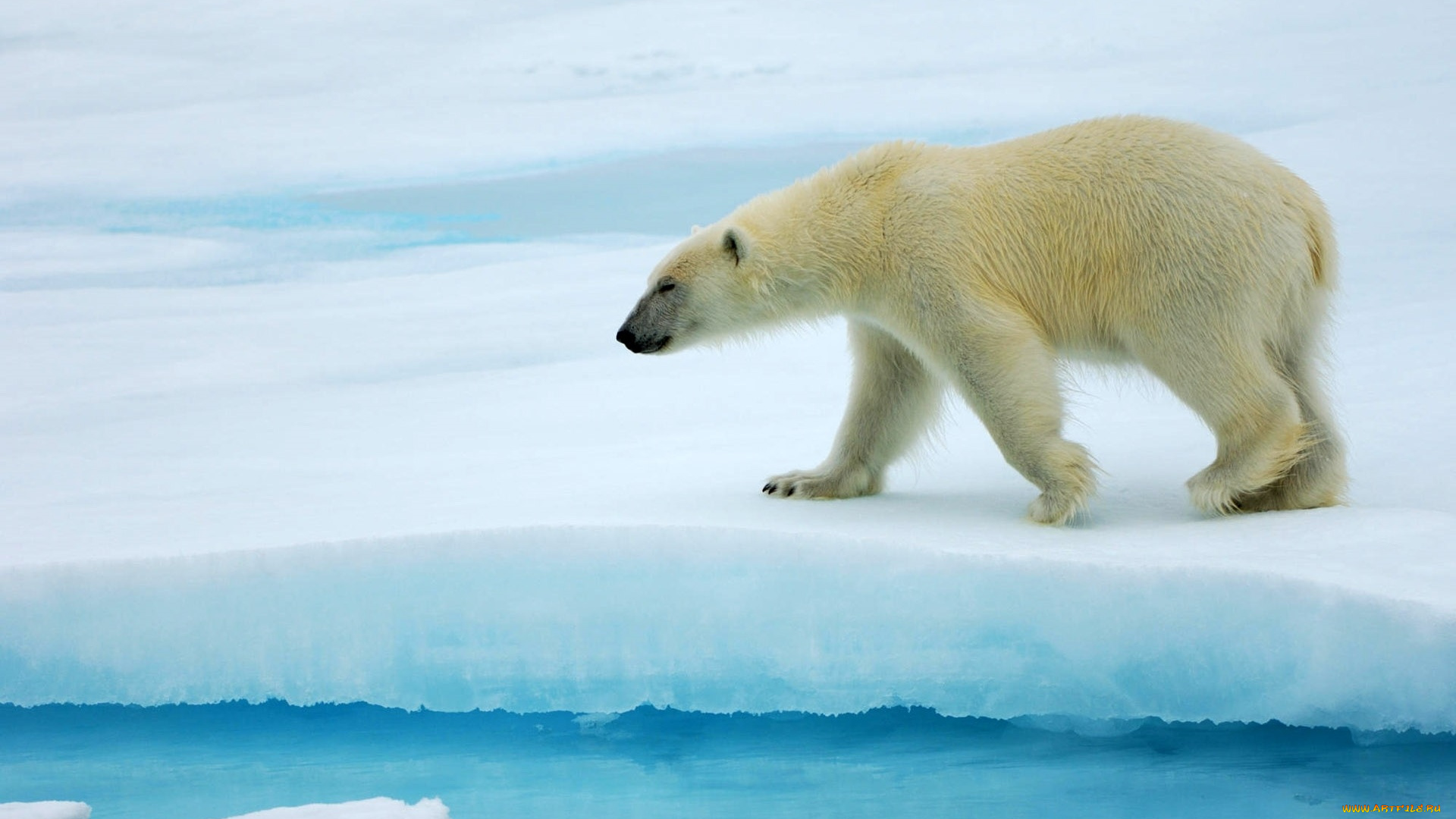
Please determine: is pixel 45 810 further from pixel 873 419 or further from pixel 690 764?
pixel 873 419

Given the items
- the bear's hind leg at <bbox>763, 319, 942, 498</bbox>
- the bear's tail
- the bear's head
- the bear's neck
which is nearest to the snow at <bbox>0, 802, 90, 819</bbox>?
the bear's head

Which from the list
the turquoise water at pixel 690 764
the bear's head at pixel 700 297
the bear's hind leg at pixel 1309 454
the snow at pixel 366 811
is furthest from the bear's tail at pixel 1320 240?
the snow at pixel 366 811

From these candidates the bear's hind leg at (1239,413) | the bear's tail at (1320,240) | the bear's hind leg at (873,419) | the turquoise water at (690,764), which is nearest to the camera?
the turquoise water at (690,764)

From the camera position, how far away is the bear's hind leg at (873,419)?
4.50 metres

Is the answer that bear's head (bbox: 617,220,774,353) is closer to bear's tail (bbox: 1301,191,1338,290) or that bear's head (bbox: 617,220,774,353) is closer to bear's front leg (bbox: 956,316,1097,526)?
bear's front leg (bbox: 956,316,1097,526)

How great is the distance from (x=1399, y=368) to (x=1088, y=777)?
11.6 ft

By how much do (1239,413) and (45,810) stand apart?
10.7 ft

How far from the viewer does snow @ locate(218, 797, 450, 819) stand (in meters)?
2.89

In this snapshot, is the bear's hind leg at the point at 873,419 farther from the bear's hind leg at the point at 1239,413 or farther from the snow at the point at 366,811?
the snow at the point at 366,811

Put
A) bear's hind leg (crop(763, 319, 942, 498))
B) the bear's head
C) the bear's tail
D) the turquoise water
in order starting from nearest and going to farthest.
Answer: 1. the turquoise water
2. the bear's tail
3. the bear's head
4. bear's hind leg (crop(763, 319, 942, 498))

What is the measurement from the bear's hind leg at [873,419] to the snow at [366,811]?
Answer: 1841 millimetres

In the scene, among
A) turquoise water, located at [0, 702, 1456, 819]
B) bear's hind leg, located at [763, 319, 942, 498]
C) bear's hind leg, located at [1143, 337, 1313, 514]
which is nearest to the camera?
turquoise water, located at [0, 702, 1456, 819]

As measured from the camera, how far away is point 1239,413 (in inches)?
155

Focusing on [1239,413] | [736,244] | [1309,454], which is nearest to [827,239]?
[736,244]
